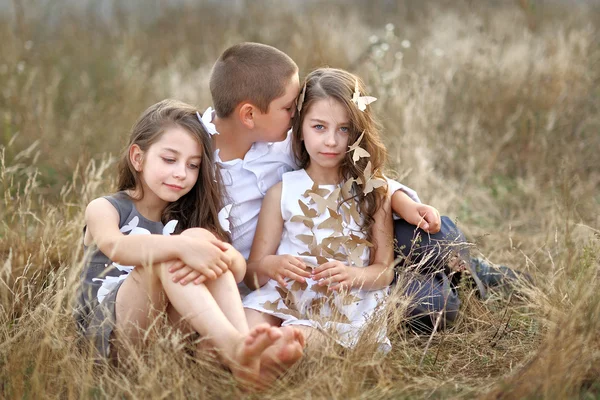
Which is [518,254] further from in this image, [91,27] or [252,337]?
[91,27]

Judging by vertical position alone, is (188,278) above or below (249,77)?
below

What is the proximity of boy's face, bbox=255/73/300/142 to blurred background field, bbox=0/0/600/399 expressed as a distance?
77 centimetres

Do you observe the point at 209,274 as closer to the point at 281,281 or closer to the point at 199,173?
the point at 281,281

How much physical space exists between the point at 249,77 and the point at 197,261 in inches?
35.9

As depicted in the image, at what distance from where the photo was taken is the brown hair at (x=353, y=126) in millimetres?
2725

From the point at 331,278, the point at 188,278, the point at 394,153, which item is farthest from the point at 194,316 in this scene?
the point at 394,153

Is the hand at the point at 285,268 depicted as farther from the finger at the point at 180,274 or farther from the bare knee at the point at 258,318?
the finger at the point at 180,274

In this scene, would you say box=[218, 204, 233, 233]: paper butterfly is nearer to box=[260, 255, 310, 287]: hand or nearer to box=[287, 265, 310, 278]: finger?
box=[260, 255, 310, 287]: hand

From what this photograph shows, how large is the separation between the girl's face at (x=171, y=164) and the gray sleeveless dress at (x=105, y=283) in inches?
4.6

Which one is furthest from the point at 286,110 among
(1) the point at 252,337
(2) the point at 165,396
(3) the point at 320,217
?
(2) the point at 165,396

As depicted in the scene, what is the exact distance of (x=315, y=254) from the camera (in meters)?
2.69

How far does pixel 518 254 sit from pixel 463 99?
214cm

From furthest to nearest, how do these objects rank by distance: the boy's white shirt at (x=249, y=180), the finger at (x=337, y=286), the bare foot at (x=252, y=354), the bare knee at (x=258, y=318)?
the boy's white shirt at (x=249, y=180)
the bare knee at (x=258, y=318)
the finger at (x=337, y=286)
the bare foot at (x=252, y=354)

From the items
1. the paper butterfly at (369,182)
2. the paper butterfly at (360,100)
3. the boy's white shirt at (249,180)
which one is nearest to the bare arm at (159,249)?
the boy's white shirt at (249,180)
